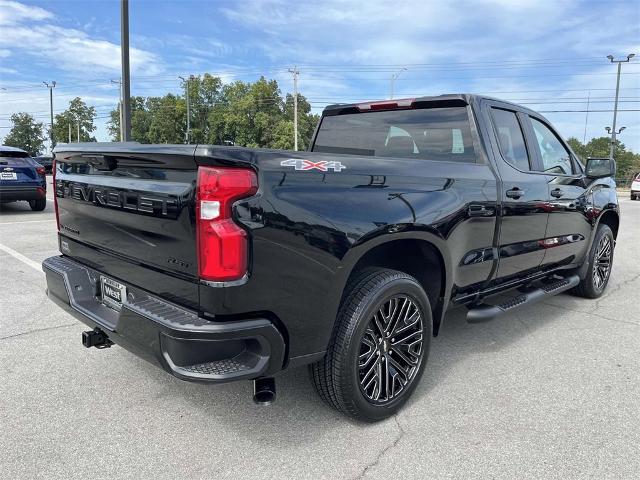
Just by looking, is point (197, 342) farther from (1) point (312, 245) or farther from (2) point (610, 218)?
(2) point (610, 218)

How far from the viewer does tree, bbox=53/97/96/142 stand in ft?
275

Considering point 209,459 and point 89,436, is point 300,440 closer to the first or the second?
point 209,459

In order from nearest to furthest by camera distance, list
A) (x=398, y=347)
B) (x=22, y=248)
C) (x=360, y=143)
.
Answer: (x=398, y=347)
(x=360, y=143)
(x=22, y=248)

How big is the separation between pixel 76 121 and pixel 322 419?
9466cm

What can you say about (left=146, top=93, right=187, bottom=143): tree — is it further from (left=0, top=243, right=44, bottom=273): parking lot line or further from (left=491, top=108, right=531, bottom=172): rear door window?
(left=491, top=108, right=531, bottom=172): rear door window

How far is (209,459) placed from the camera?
95.5 inches

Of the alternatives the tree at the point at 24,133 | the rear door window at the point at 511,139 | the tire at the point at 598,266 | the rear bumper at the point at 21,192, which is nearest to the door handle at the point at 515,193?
the rear door window at the point at 511,139

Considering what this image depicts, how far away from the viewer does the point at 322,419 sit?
2809mm

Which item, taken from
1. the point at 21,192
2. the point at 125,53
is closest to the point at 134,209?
the point at 125,53

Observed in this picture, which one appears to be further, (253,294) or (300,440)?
(300,440)

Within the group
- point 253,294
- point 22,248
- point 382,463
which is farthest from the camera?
point 22,248

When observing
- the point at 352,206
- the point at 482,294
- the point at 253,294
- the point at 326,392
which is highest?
the point at 352,206

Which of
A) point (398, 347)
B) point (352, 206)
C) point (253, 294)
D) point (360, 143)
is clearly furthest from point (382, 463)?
point (360, 143)

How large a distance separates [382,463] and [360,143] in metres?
2.52
